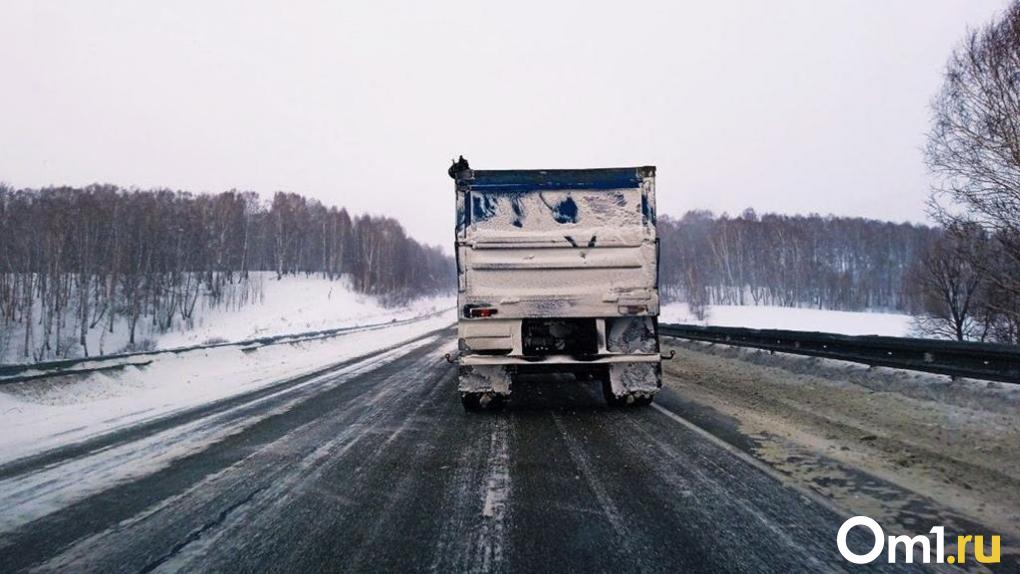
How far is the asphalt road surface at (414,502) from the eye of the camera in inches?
104

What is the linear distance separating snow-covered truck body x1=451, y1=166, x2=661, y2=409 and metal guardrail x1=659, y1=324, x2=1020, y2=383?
13.2ft

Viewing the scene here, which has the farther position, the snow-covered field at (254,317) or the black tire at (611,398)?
the snow-covered field at (254,317)

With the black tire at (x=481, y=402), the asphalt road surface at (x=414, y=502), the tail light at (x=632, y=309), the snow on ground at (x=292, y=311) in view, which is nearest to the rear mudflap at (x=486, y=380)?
the black tire at (x=481, y=402)

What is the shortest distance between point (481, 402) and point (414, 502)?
3163 millimetres

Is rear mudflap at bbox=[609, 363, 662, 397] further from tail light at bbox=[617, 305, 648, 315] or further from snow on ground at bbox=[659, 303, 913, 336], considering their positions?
snow on ground at bbox=[659, 303, 913, 336]

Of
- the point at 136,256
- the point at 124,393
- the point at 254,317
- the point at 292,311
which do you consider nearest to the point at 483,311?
the point at 124,393

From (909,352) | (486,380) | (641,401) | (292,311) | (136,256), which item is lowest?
(292,311)

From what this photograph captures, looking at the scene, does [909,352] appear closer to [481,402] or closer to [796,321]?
[481,402]

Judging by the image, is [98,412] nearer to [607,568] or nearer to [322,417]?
[322,417]

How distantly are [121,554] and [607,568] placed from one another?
2625 mm

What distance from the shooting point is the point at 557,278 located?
20.7ft

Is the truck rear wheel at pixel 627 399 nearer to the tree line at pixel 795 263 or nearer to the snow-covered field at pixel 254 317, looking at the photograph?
the snow-covered field at pixel 254 317

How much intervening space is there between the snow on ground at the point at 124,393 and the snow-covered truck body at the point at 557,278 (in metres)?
4.82

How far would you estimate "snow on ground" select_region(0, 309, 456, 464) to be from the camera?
246 inches
